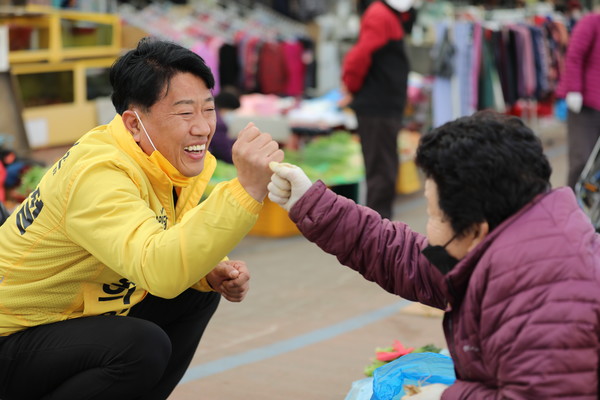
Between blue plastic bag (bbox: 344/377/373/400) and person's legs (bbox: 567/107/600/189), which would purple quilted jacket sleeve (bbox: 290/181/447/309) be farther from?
person's legs (bbox: 567/107/600/189)

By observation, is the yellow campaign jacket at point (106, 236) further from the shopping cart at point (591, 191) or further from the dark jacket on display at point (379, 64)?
the dark jacket on display at point (379, 64)

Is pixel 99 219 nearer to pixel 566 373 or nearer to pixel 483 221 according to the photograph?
pixel 483 221

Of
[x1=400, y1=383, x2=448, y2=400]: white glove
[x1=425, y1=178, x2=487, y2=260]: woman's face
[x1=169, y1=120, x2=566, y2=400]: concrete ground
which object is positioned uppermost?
[x1=425, y1=178, x2=487, y2=260]: woman's face

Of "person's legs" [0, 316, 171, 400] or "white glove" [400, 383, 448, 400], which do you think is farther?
"person's legs" [0, 316, 171, 400]

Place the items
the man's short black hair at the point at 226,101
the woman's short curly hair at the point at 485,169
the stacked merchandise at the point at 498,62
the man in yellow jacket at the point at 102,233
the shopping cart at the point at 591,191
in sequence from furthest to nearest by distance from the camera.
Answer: the stacked merchandise at the point at 498,62 → the man's short black hair at the point at 226,101 → the shopping cart at the point at 591,191 → the man in yellow jacket at the point at 102,233 → the woman's short curly hair at the point at 485,169

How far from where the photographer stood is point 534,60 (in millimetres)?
10633

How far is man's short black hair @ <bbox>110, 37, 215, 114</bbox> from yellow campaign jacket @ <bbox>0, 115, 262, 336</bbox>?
4.0 inches

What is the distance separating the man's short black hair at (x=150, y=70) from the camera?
99.2 inches

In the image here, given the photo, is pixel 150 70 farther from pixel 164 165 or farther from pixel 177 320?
pixel 177 320

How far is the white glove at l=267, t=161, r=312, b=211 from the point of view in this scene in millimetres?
2246

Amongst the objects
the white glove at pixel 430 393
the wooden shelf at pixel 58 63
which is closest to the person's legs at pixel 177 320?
the white glove at pixel 430 393

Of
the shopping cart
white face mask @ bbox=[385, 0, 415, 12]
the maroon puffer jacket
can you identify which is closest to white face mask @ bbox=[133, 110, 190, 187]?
the maroon puffer jacket

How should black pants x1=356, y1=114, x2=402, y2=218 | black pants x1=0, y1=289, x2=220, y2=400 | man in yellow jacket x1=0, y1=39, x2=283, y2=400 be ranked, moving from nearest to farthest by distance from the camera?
man in yellow jacket x1=0, y1=39, x2=283, y2=400 < black pants x1=0, y1=289, x2=220, y2=400 < black pants x1=356, y1=114, x2=402, y2=218

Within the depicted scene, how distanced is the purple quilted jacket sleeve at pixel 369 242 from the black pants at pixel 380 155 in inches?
170
